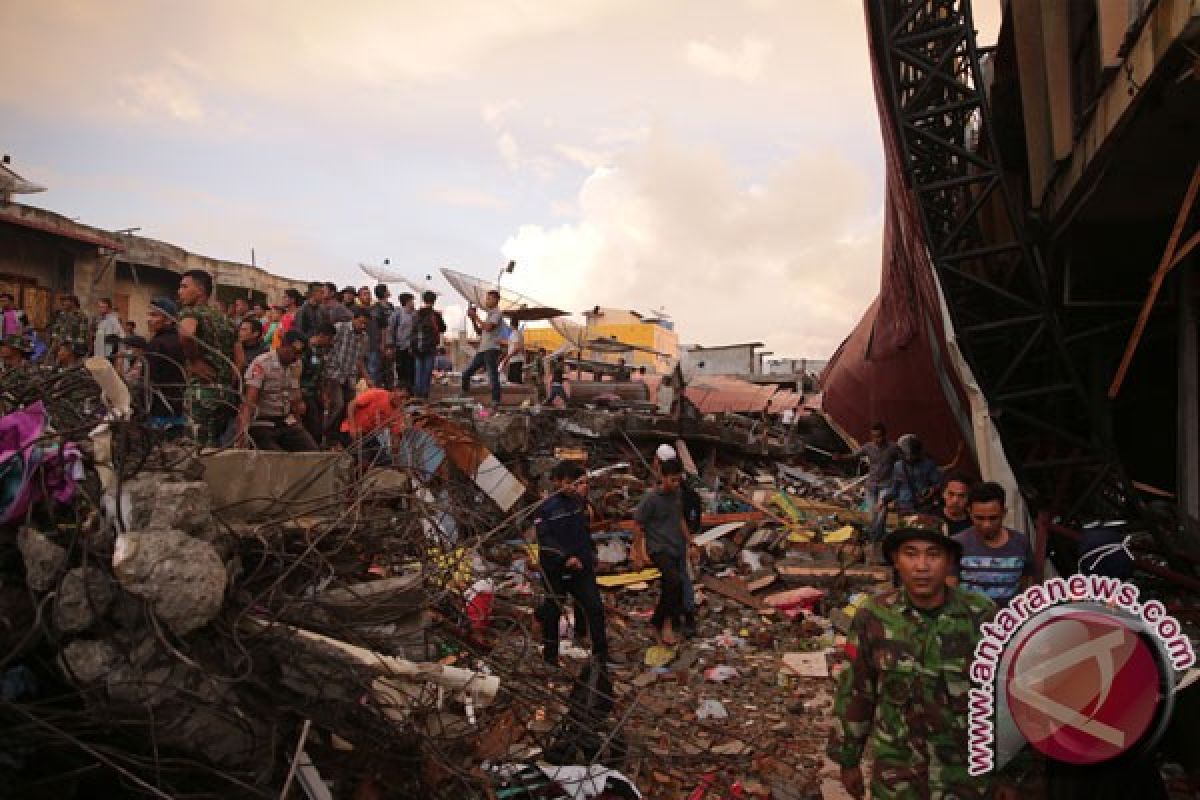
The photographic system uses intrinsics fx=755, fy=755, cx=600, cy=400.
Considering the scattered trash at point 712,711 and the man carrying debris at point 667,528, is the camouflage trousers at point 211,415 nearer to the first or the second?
the man carrying debris at point 667,528

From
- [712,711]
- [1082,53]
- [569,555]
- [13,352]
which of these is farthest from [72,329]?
[1082,53]

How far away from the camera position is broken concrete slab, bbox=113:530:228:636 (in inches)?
96.4

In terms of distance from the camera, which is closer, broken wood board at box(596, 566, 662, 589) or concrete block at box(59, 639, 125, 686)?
concrete block at box(59, 639, 125, 686)

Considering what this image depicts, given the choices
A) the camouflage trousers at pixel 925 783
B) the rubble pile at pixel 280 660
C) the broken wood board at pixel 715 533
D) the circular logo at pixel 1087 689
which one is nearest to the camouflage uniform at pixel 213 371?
the rubble pile at pixel 280 660

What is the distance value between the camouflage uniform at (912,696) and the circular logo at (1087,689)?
1.57ft

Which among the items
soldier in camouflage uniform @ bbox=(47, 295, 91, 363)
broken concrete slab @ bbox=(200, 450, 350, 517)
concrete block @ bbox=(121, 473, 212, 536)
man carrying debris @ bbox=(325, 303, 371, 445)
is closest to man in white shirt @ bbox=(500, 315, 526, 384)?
man carrying debris @ bbox=(325, 303, 371, 445)

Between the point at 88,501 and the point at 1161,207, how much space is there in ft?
27.2

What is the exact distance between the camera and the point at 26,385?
129 inches

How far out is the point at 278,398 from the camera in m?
6.14

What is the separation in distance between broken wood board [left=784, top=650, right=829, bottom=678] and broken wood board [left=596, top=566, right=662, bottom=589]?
221 cm

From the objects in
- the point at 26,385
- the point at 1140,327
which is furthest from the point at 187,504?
the point at 1140,327

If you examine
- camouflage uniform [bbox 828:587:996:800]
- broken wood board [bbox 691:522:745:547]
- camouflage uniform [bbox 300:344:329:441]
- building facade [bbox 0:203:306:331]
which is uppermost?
building facade [bbox 0:203:306:331]

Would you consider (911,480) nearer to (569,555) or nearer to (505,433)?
(505,433)

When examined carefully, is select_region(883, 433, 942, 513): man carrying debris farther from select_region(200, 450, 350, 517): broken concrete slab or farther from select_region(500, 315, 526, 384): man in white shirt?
select_region(200, 450, 350, 517): broken concrete slab
